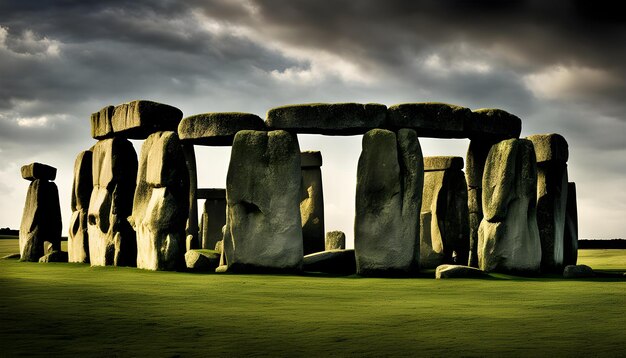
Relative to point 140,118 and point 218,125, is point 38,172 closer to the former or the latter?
point 140,118

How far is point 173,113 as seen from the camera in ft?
54.1

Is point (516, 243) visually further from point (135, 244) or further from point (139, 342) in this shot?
point (139, 342)

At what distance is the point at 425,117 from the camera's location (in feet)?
49.3

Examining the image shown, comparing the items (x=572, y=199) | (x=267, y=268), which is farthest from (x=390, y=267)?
(x=572, y=199)

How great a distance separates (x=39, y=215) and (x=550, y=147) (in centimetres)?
1168

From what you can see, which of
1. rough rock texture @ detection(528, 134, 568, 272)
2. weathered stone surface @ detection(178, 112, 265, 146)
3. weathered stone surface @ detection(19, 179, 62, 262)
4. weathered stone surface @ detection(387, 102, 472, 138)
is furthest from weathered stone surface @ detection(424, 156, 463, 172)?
weathered stone surface @ detection(19, 179, 62, 262)

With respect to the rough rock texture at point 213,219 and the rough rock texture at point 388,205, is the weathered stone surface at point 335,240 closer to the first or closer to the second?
the rough rock texture at point 213,219

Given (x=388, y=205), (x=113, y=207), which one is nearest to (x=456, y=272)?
(x=388, y=205)

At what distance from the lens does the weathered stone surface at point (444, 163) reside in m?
20.2

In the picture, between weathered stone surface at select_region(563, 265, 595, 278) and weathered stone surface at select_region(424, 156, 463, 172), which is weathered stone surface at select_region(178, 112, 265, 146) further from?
weathered stone surface at select_region(424, 156, 463, 172)

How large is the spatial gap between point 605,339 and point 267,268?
8445mm

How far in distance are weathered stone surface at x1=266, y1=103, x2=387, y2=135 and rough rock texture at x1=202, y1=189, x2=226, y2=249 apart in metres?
9.53

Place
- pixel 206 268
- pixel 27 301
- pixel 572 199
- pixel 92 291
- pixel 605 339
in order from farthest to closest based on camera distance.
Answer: pixel 572 199 → pixel 206 268 → pixel 92 291 → pixel 27 301 → pixel 605 339

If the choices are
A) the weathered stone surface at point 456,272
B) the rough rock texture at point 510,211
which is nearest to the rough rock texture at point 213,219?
the rough rock texture at point 510,211
